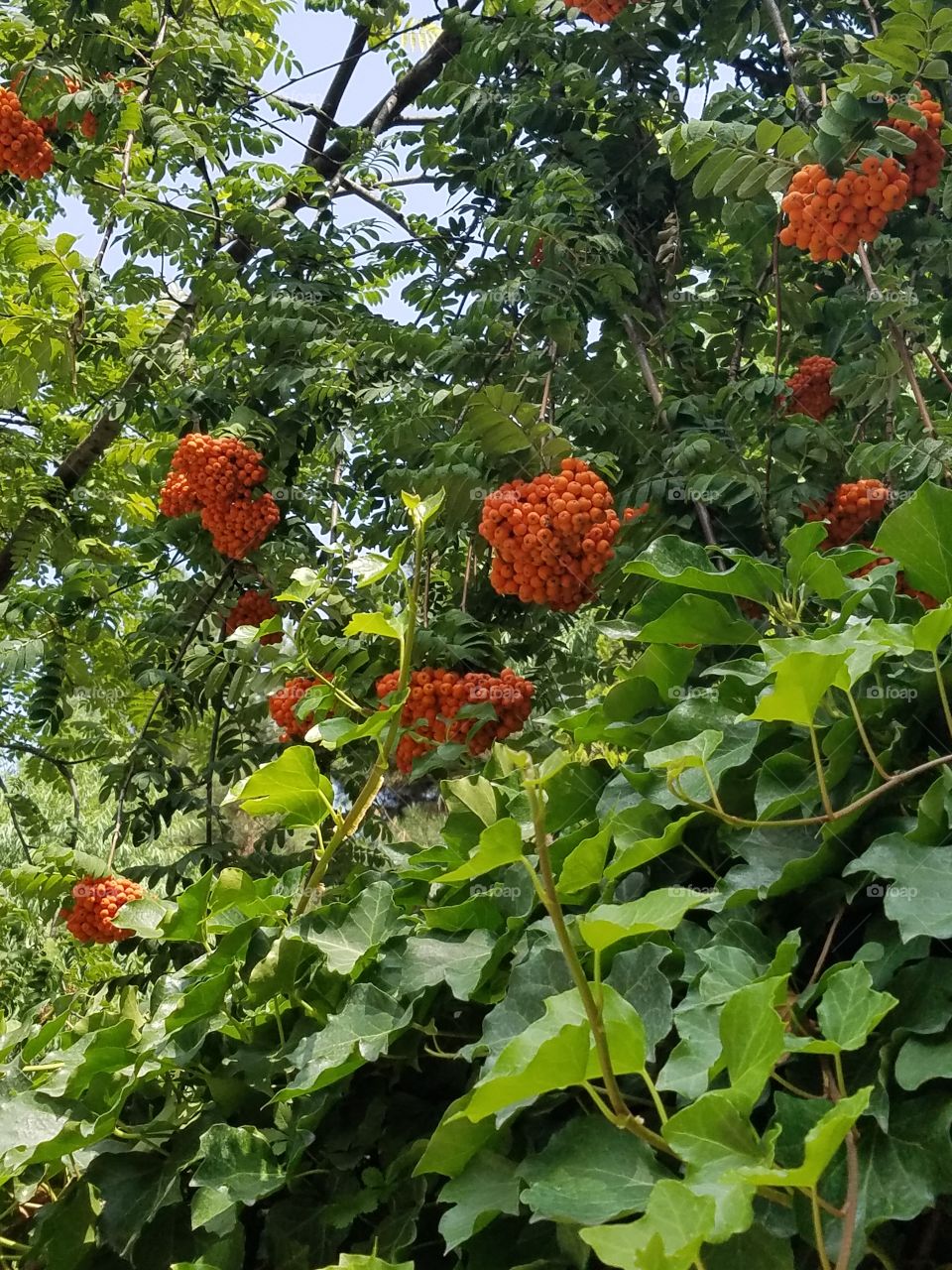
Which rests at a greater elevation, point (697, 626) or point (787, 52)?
point (787, 52)

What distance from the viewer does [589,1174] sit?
18.6 inches

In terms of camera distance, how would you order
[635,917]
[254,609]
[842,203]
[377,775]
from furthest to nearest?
1. [254,609]
2. [842,203]
3. [377,775]
4. [635,917]

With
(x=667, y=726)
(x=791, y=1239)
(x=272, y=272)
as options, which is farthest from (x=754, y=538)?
(x=272, y=272)

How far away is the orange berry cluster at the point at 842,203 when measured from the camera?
1380 mm

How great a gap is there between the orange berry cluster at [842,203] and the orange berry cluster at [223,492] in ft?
3.60

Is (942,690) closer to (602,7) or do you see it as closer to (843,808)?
(843,808)

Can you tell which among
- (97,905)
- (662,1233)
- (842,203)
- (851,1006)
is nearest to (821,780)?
(851,1006)

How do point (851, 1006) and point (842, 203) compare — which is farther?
point (842, 203)

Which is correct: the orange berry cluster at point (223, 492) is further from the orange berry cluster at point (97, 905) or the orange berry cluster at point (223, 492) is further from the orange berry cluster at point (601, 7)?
the orange berry cluster at point (601, 7)

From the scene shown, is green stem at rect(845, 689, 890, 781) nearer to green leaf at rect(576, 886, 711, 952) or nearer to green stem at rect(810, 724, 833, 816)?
green stem at rect(810, 724, 833, 816)

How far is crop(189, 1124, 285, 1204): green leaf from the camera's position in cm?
62

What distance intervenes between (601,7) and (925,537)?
1.57m

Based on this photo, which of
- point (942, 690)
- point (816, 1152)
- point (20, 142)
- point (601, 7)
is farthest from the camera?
point (20, 142)

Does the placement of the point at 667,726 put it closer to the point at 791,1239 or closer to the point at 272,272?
the point at 791,1239
